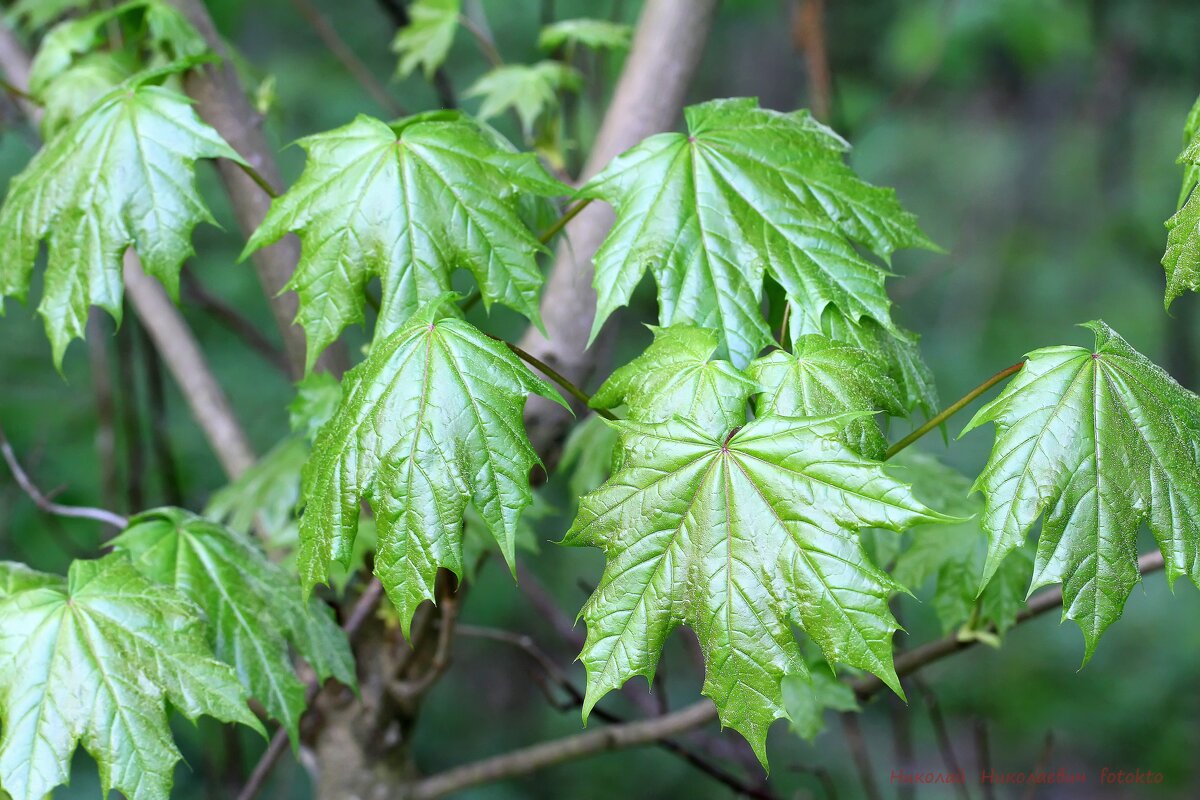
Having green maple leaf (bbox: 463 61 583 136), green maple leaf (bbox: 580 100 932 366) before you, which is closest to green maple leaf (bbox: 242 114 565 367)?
green maple leaf (bbox: 580 100 932 366)

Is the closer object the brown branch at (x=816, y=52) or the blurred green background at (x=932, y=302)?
the brown branch at (x=816, y=52)

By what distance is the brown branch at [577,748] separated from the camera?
4.37 ft

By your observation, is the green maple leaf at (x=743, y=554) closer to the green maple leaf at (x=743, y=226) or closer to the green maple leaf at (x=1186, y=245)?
the green maple leaf at (x=743, y=226)

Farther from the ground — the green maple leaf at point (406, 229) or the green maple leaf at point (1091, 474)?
the green maple leaf at point (406, 229)

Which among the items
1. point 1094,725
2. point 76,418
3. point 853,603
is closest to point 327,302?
point 853,603

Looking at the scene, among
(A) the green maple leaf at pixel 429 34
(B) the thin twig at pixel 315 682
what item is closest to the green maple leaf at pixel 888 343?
(B) the thin twig at pixel 315 682

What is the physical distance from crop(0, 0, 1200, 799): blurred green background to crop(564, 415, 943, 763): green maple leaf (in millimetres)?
2024

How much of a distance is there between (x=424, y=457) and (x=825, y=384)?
331 mm

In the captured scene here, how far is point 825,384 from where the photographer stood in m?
0.88

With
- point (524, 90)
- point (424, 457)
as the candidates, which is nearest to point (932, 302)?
point (524, 90)

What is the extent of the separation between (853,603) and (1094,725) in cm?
399

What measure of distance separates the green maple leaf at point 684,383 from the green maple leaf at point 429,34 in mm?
1162

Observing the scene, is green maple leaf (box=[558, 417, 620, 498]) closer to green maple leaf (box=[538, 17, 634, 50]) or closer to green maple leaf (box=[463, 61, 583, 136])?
green maple leaf (box=[463, 61, 583, 136])

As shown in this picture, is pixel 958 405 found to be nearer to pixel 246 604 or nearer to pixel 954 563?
pixel 954 563
